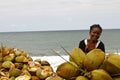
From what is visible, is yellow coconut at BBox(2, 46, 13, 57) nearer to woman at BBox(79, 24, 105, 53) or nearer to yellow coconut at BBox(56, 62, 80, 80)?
woman at BBox(79, 24, 105, 53)

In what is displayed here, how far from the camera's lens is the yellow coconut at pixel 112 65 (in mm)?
2277

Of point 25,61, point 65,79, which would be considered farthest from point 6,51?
Result: point 65,79

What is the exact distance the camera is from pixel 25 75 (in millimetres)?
3822

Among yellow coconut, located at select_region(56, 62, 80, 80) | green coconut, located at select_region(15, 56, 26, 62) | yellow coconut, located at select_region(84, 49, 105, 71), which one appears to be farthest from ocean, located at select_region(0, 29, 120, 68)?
green coconut, located at select_region(15, 56, 26, 62)

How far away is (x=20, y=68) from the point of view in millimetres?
4242

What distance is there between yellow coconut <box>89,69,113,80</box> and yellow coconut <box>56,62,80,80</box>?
13cm

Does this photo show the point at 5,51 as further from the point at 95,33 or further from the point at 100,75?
the point at 100,75

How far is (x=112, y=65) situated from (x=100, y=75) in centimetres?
11

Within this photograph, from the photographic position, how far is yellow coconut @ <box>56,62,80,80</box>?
234 cm

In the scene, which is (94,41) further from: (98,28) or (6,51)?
(6,51)

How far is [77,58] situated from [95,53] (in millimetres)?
148

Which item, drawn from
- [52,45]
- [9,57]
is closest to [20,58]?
[9,57]

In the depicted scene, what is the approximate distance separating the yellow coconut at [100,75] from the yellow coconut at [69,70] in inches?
5.1

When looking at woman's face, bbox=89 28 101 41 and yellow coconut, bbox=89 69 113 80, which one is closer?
yellow coconut, bbox=89 69 113 80
